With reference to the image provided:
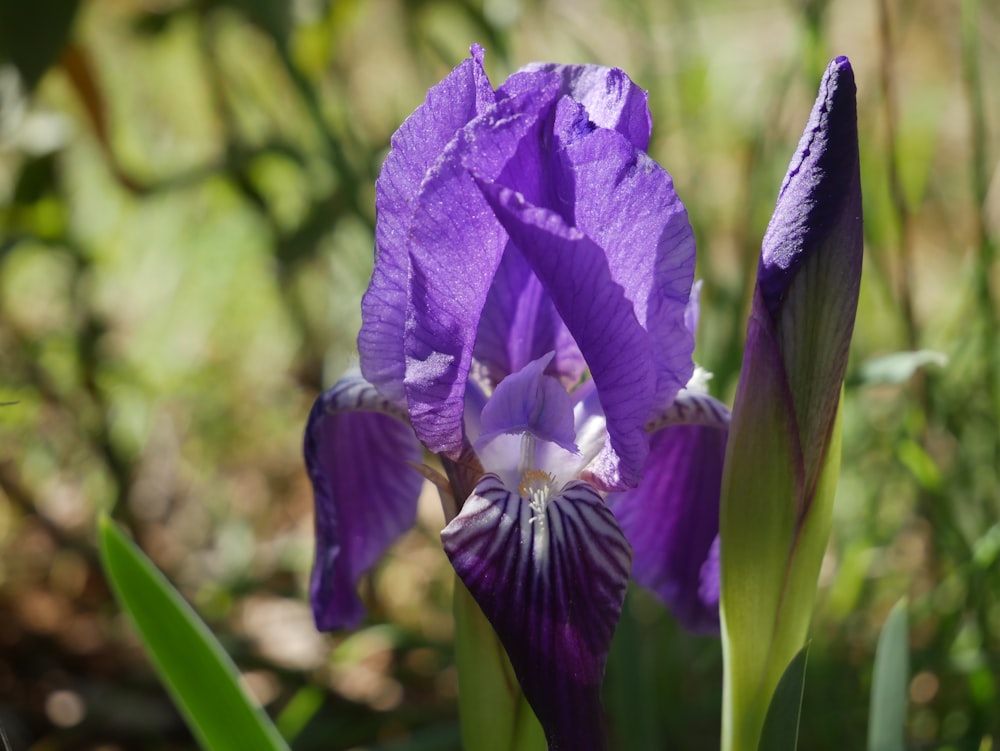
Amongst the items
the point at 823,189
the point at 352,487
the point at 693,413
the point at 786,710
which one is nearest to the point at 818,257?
the point at 823,189

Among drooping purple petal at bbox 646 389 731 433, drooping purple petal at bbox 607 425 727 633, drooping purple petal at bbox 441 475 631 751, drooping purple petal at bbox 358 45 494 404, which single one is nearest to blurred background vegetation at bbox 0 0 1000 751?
drooping purple petal at bbox 607 425 727 633

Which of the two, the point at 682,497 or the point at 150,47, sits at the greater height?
the point at 150,47

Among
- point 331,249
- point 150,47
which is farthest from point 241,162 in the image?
point 150,47

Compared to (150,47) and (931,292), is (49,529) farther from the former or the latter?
(931,292)

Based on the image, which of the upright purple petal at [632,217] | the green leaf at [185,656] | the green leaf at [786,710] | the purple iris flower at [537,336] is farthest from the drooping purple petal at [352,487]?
the green leaf at [786,710]

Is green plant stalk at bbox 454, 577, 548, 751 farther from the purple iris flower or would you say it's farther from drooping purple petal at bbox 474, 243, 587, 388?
drooping purple petal at bbox 474, 243, 587, 388

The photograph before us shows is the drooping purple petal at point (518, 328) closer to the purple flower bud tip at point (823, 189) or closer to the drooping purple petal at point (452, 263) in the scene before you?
the drooping purple petal at point (452, 263)

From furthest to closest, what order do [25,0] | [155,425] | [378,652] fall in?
[155,425] → [378,652] → [25,0]
